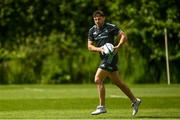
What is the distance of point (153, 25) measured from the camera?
3369cm

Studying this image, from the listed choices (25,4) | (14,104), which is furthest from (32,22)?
(14,104)

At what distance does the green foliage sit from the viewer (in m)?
34.0

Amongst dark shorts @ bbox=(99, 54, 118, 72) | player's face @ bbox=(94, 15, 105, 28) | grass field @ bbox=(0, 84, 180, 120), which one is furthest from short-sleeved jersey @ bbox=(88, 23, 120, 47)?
grass field @ bbox=(0, 84, 180, 120)

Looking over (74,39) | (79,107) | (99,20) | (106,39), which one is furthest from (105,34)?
(74,39)

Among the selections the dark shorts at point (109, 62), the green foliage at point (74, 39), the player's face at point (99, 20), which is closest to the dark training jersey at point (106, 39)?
the dark shorts at point (109, 62)

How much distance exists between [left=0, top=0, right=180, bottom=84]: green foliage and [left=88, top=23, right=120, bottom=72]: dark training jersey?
61.5 feet

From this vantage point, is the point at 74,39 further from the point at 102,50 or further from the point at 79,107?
the point at 102,50

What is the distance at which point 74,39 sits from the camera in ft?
119

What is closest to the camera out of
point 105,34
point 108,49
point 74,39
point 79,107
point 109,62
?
point 108,49

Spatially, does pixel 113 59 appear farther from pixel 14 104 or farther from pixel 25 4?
pixel 25 4

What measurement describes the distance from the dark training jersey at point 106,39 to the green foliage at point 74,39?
18.8 meters

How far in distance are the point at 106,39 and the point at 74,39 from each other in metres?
21.9

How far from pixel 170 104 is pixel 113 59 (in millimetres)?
3798

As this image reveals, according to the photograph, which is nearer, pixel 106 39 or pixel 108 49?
pixel 108 49
